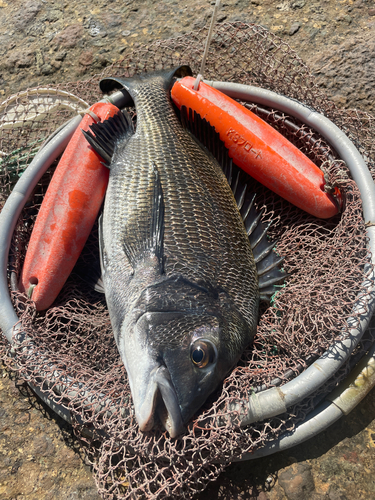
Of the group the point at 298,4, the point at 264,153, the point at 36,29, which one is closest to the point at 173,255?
the point at 264,153

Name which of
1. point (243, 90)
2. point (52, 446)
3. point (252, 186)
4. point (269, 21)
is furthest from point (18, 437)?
point (269, 21)

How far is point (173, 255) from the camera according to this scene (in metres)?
2.14

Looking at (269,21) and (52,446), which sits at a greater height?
(269,21)

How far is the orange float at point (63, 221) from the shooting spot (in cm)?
242

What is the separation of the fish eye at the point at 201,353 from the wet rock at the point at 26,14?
4143mm

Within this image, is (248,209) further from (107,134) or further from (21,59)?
(21,59)

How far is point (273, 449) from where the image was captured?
2.05 metres

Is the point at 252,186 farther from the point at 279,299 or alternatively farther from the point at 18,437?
the point at 18,437

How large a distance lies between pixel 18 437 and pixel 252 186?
2368 millimetres

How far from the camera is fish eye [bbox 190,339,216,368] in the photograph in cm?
179

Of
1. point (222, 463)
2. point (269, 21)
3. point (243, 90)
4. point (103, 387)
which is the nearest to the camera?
point (222, 463)

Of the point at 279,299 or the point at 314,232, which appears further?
the point at 314,232

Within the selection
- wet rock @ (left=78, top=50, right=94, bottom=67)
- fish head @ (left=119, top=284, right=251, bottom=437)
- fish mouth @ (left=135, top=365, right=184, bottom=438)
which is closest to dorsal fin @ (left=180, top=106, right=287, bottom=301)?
fish head @ (left=119, top=284, right=251, bottom=437)

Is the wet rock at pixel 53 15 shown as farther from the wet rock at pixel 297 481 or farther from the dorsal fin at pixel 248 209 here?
the wet rock at pixel 297 481
